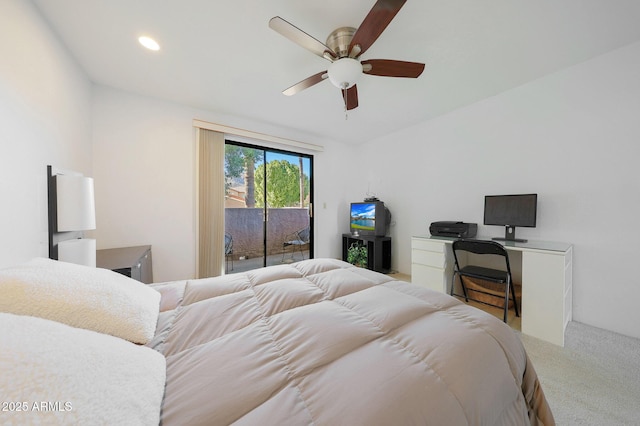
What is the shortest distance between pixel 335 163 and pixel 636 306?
3.79m

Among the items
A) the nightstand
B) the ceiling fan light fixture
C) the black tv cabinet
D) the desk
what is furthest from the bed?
the black tv cabinet

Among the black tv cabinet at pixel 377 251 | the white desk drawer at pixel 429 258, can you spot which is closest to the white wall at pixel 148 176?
the black tv cabinet at pixel 377 251

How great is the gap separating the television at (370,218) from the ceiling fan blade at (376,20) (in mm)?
2503

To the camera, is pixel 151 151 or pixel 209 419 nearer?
pixel 209 419

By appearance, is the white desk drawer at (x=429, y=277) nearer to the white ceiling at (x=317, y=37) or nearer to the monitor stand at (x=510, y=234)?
the monitor stand at (x=510, y=234)

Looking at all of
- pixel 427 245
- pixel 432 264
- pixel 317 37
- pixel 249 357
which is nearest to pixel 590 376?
pixel 432 264

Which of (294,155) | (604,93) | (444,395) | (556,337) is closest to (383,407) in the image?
(444,395)

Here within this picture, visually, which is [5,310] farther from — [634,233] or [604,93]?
[604,93]

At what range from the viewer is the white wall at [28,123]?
1193mm

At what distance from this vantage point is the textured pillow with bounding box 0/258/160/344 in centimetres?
68

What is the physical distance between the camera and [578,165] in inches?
83.0

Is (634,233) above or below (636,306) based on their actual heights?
above

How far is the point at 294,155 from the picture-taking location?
392 centimetres

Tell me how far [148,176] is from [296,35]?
2326mm
